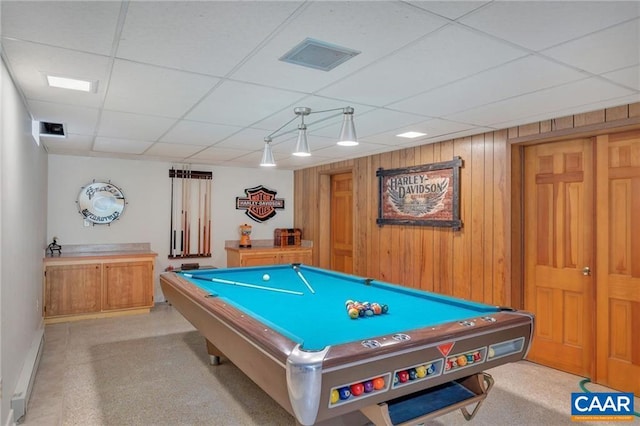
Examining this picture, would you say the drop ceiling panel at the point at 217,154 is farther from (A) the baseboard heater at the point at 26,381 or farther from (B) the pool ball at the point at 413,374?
(B) the pool ball at the point at 413,374

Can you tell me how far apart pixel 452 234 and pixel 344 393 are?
2.89 m

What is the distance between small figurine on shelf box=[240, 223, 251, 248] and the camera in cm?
652

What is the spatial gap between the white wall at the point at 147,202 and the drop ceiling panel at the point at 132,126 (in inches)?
72.1

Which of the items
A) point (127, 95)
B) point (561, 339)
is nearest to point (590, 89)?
point (561, 339)

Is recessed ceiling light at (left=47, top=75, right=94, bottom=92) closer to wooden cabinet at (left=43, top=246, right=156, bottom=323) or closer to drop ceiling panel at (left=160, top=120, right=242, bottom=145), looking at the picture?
drop ceiling panel at (left=160, top=120, right=242, bottom=145)

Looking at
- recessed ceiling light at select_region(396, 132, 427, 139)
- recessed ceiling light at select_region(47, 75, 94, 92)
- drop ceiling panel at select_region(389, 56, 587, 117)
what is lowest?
drop ceiling panel at select_region(389, 56, 587, 117)

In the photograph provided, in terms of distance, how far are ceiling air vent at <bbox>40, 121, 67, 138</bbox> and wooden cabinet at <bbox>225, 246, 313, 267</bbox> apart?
2.95 m

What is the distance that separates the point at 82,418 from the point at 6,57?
2229 mm

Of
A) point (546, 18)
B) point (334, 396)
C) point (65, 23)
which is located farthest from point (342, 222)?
point (65, 23)

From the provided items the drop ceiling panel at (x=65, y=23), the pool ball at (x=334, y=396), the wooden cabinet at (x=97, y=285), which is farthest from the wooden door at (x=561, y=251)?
the wooden cabinet at (x=97, y=285)

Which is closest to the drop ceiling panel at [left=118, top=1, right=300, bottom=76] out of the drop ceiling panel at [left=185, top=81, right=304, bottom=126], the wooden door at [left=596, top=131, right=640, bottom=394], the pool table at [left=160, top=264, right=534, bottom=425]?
the drop ceiling panel at [left=185, top=81, right=304, bottom=126]

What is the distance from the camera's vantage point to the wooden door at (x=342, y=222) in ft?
20.1

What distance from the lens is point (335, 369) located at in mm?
1622

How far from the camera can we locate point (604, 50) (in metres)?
1.95
